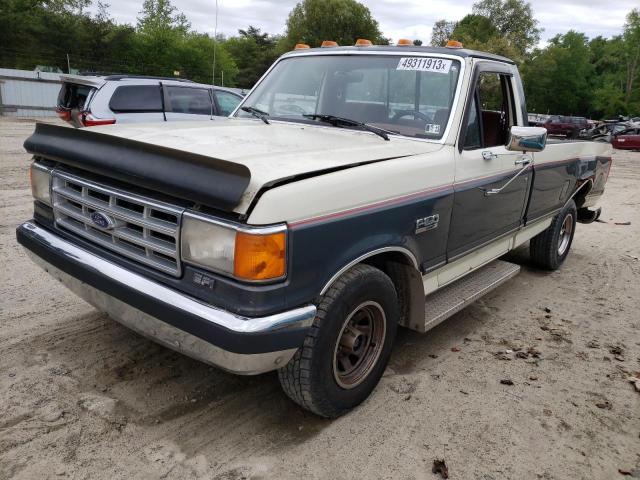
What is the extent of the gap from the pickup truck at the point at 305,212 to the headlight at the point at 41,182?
13 mm

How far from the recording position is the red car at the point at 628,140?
87.5ft

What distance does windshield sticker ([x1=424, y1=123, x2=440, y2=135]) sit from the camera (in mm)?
3490

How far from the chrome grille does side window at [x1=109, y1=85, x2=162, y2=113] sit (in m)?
6.56

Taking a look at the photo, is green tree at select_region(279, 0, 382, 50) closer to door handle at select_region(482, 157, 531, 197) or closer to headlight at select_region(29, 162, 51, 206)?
door handle at select_region(482, 157, 531, 197)

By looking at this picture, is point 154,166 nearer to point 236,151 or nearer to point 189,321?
point 236,151

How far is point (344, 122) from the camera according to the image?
365cm

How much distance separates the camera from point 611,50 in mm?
76875

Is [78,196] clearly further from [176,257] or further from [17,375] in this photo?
[17,375]

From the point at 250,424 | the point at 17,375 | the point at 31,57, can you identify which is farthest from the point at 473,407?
the point at 31,57

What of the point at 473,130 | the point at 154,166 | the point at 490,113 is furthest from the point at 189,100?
the point at 154,166

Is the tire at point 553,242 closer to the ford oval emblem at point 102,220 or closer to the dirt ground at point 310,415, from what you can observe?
the dirt ground at point 310,415

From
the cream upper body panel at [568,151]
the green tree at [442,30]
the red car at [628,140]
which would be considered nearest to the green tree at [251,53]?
the green tree at [442,30]

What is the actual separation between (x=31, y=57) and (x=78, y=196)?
3500 centimetres

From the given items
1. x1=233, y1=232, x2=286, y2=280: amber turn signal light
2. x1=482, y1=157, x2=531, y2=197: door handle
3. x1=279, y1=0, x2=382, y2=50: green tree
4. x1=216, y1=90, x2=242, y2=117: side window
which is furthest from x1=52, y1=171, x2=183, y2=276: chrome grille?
x1=279, y1=0, x2=382, y2=50: green tree
